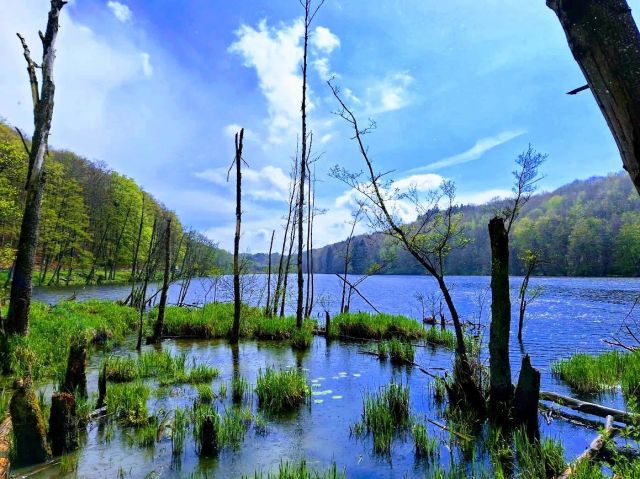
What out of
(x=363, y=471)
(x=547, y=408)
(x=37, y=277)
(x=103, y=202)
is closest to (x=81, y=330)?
(x=363, y=471)

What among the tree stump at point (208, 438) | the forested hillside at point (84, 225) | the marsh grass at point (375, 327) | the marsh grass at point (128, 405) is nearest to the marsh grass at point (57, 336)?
the marsh grass at point (128, 405)

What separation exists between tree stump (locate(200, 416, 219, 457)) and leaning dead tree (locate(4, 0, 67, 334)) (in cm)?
631

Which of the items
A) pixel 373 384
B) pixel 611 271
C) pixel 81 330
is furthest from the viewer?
pixel 611 271

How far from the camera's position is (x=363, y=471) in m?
5.33

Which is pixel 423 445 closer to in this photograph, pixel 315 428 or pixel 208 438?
pixel 315 428

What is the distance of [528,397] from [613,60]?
6454mm

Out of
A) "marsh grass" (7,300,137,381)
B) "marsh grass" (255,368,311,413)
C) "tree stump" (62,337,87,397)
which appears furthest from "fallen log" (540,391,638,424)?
"marsh grass" (7,300,137,381)

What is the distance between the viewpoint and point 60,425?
17.9 feet

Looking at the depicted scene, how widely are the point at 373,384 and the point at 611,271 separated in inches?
3485

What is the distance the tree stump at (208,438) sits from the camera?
18.3 feet

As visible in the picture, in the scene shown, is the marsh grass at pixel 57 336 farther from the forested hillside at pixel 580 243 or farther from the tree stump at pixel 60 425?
the forested hillside at pixel 580 243

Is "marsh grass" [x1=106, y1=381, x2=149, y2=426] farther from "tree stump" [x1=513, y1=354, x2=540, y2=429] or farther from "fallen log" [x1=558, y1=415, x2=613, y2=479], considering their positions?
"tree stump" [x1=513, y1=354, x2=540, y2=429]

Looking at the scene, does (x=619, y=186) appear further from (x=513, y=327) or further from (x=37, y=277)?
(x=37, y=277)

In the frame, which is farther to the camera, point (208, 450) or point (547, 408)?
point (547, 408)
